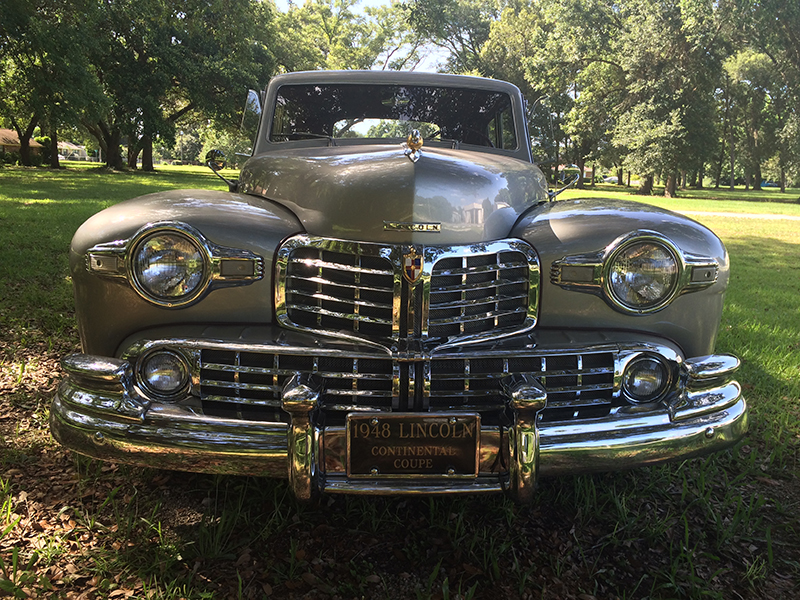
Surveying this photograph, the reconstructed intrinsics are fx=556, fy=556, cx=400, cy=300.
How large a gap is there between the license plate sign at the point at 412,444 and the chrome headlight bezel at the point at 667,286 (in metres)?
0.76

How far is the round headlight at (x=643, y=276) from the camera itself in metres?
2.05

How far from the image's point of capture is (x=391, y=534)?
2133 mm

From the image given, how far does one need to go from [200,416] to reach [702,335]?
1.86 meters

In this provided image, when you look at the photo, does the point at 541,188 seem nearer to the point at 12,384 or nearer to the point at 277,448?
the point at 277,448

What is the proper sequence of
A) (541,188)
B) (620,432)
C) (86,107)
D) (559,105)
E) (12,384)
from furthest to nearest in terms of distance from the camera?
1. (559,105)
2. (86,107)
3. (12,384)
4. (541,188)
5. (620,432)

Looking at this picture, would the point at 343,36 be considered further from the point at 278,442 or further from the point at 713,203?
the point at 278,442

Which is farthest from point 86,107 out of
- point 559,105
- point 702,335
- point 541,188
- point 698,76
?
point 698,76

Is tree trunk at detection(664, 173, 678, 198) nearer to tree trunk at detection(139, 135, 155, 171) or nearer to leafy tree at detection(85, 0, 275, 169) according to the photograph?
leafy tree at detection(85, 0, 275, 169)

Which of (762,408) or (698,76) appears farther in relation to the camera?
(698,76)

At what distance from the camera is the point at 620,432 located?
6.10ft

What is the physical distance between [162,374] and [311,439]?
24.6 inches

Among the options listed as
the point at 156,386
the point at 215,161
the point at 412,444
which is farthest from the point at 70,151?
the point at 412,444

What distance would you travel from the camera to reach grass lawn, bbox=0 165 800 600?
6.13 ft

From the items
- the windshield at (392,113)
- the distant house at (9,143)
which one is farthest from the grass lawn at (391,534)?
the distant house at (9,143)
